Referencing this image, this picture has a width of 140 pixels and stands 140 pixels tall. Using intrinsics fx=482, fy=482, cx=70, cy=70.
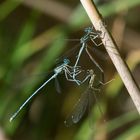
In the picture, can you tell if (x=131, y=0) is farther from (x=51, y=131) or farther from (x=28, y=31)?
(x=51, y=131)

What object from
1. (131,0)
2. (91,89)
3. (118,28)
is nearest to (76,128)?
(118,28)

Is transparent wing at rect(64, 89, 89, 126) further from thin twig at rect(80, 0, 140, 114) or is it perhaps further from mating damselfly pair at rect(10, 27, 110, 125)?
thin twig at rect(80, 0, 140, 114)

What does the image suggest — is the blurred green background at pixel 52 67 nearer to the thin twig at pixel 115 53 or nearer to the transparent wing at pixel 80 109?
the transparent wing at pixel 80 109

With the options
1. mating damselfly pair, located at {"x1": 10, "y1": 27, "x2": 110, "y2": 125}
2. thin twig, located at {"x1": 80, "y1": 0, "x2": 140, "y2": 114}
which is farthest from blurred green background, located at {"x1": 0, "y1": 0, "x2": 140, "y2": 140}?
thin twig, located at {"x1": 80, "y1": 0, "x2": 140, "y2": 114}

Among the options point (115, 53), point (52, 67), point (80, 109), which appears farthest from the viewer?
point (52, 67)

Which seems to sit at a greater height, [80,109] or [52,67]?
[52,67]

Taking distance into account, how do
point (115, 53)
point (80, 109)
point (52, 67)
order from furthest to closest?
1. point (52, 67)
2. point (80, 109)
3. point (115, 53)

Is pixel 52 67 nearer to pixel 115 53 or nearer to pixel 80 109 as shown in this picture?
pixel 80 109

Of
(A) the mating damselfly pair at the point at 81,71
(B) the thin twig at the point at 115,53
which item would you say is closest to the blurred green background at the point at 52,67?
(A) the mating damselfly pair at the point at 81,71

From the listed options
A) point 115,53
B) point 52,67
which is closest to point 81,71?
point 115,53
